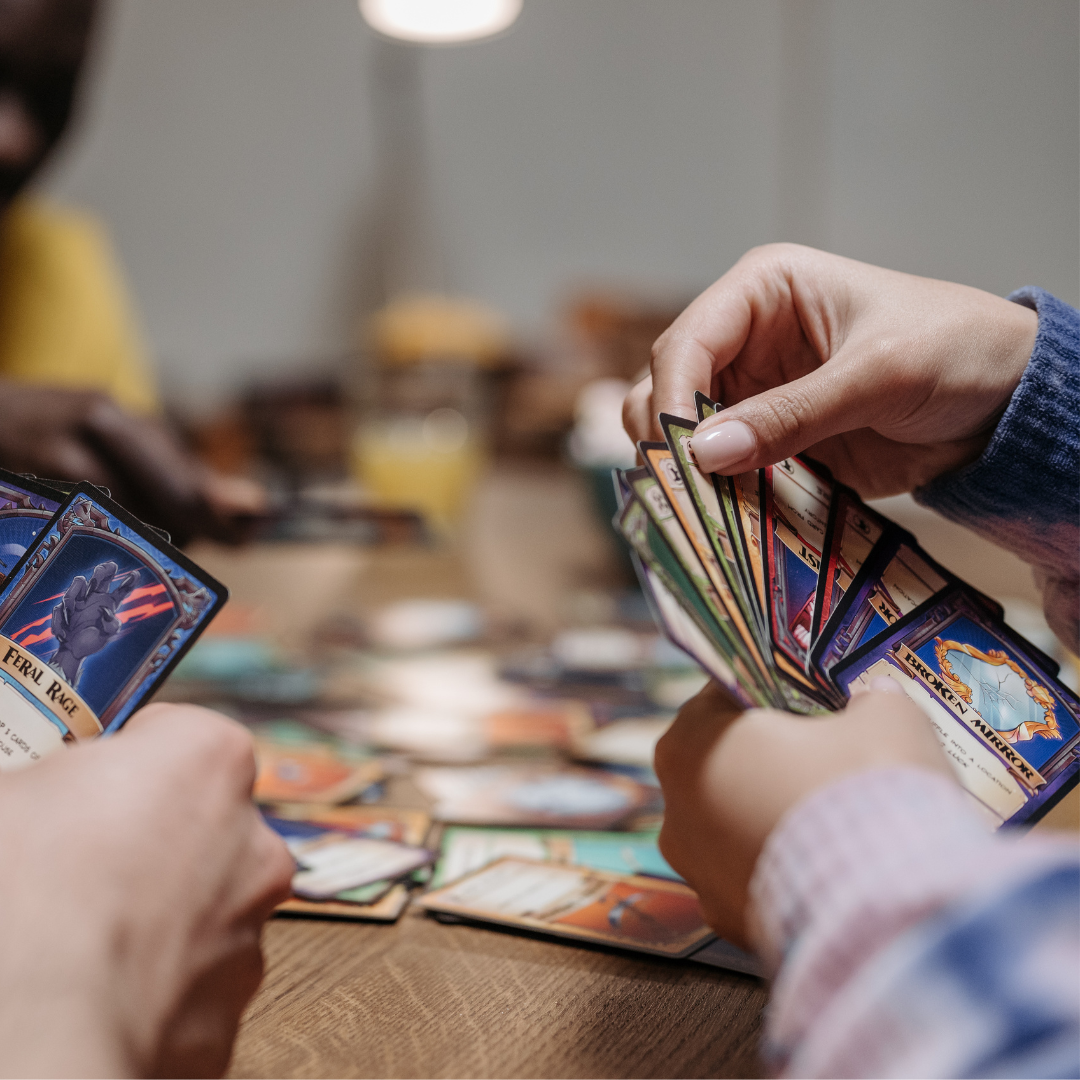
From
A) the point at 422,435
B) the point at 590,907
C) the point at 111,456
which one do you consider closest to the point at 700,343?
the point at 590,907

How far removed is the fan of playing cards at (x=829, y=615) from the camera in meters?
0.41

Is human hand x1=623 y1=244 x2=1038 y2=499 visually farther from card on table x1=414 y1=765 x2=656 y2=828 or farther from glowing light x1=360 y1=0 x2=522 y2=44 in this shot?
glowing light x1=360 y1=0 x2=522 y2=44

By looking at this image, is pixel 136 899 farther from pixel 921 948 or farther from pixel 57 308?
pixel 57 308

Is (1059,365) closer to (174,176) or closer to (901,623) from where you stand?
(901,623)

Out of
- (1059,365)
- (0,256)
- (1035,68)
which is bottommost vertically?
(0,256)

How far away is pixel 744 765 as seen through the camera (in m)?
0.38

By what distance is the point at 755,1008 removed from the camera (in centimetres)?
43

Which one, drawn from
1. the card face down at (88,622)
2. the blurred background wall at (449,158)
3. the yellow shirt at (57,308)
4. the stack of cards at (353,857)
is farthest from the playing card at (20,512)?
the blurred background wall at (449,158)

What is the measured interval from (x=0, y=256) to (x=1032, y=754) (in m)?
2.13

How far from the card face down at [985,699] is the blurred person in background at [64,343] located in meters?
0.83

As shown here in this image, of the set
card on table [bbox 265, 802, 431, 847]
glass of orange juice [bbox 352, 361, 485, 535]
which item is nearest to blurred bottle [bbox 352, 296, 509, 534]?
glass of orange juice [bbox 352, 361, 485, 535]

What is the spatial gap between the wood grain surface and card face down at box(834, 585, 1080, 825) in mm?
148

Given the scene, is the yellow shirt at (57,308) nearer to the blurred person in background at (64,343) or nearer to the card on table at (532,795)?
the blurred person in background at (64,343)

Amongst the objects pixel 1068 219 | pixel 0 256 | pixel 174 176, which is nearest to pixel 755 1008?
pixel 1068 219
